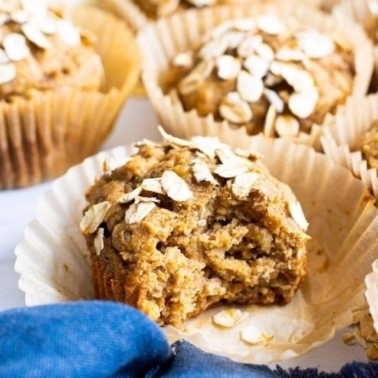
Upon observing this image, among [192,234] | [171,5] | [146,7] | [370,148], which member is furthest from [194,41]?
[192,234]

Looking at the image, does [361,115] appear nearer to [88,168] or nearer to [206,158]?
[206,158]

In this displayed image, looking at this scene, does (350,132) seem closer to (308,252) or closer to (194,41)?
(308,252)

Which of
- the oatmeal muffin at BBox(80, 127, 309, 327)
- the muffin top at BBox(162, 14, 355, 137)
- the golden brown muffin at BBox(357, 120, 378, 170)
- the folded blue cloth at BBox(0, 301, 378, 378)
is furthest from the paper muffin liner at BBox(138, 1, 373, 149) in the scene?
the folded blue cloth at BBox(0, 301, 378, 378)

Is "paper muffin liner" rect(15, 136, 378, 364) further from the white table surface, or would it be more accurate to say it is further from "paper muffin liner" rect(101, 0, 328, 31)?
"paper muffin liner" rect(101, 0, 328, 31)

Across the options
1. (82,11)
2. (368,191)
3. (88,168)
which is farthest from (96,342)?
(82,11)

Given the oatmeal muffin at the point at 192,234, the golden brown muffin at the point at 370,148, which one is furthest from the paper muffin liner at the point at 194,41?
the oatmeal muffin at the point at 192,234
